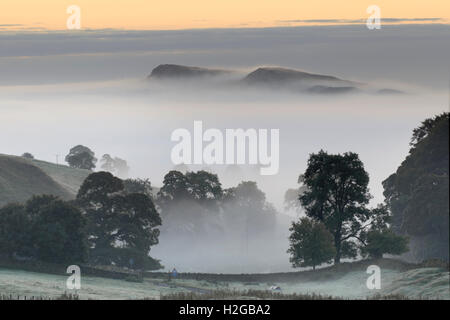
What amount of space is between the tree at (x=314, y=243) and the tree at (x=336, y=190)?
8.33 feet

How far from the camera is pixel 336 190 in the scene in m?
125

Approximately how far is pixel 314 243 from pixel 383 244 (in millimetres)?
8800

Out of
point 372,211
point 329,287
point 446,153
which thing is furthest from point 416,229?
point 446,153

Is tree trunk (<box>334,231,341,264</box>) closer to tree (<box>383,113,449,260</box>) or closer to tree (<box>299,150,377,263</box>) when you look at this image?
tree (<box>299,150,377,263</box>)

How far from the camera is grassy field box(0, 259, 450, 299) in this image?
83.2m

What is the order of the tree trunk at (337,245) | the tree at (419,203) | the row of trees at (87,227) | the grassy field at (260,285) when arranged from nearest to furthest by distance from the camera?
1. the grassy field at (260,285)
2. the tree at (419,203)
3. the row of trees at (87,227)
4. the tree trunk at (337,245)

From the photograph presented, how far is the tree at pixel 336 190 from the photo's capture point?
124 metres

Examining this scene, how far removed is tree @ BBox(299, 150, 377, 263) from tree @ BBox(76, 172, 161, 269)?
32.3 metres

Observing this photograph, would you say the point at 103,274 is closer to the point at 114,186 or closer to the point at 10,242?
the point at 10,242

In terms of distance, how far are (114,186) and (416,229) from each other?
5119 centimetres

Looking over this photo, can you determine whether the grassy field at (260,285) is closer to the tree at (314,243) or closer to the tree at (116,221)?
the tree at (314,243)

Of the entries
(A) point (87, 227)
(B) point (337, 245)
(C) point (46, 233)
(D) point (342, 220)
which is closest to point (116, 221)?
(A) point (87, 227)

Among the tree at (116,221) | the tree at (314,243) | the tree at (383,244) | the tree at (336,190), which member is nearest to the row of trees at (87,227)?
the tree at (116,221)

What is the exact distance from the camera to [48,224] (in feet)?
415
